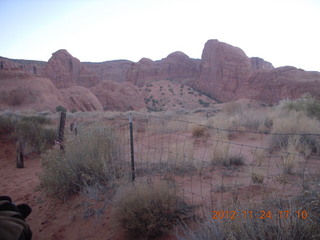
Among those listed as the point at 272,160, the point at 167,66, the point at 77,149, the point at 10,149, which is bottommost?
the point at 10,149

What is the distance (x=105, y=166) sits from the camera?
514 centimetres

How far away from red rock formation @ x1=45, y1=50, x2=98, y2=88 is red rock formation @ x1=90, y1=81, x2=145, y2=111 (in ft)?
40.4

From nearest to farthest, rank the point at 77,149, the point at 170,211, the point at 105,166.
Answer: the point at 170,211 < the point at 105,166 < the point at 77,149

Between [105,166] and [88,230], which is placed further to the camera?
[105,166]

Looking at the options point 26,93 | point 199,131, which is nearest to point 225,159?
→ point 199,131

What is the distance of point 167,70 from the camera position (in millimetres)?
57312

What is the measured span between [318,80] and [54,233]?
105 feet

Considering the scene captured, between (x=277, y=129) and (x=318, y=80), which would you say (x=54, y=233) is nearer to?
(x=277, y=129)

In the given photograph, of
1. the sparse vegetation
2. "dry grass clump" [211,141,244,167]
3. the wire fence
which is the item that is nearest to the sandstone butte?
the sparse vegetation

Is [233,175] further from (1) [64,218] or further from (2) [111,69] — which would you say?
(2) [111,69]

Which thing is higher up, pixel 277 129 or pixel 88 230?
pixel 277 129

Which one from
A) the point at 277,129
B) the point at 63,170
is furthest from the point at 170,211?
the point at 277,129

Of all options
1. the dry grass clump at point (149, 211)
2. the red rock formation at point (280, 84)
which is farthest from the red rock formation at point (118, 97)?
the dry grass clump at point (149, 211)

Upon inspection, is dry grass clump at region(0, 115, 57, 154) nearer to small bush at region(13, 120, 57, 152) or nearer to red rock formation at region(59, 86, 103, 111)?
small bush at region(13, 120, 57, 152)
